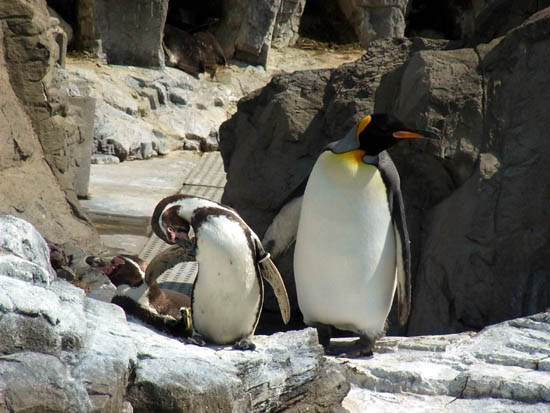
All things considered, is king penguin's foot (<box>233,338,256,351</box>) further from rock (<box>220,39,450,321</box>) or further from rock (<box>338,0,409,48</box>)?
rock (<box>338,0,409,48</box>)

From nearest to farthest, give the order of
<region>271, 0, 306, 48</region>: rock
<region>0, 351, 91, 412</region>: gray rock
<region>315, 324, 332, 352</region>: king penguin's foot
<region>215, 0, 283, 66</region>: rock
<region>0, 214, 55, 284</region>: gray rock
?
<region>0, 351, 91, 412</region>: gray rock → <region>0, 214, 55, 284</region>: gray rock → <region>315, 324, 332, 352</region>: king penguin's foot → <region>215, 0, 283, 66</region>: rock → <region>271, 0, 306, 48</region>: rock

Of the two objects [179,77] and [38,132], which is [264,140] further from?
[179,77]

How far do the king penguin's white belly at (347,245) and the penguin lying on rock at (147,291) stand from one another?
799 mm

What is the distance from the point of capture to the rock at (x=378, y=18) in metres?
15.0

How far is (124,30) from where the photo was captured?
12695mm

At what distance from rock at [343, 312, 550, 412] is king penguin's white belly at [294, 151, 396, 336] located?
253 mm

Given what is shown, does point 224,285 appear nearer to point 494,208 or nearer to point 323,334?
point 323,334

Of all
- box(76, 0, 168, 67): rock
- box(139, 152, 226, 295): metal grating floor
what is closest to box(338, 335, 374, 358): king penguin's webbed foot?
box(139, 152, 226, 295): metal grating floor

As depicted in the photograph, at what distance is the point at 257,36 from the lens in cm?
1420

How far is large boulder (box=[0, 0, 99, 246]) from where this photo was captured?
23.4 ft

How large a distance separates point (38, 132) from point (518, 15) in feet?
11.3

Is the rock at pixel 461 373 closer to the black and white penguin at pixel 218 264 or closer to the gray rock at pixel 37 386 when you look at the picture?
the black and white penguin at pixel 218 264

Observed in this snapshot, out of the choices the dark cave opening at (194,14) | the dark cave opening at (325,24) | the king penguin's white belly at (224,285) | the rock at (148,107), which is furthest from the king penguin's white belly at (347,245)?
the dark cave opening at (325,24)

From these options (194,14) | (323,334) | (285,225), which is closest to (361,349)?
(323,334)
